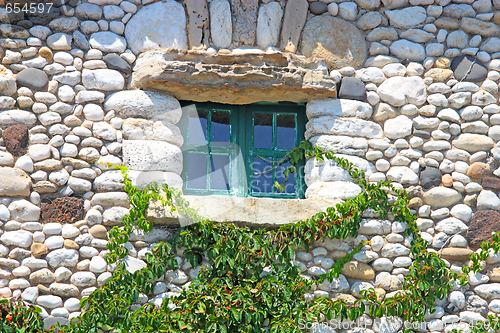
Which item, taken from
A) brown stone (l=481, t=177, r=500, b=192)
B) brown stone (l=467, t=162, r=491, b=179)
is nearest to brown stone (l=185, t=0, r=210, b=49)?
brown stone (l=467, t=162, r=491, b=179)

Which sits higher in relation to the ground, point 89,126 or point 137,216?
point 89,126

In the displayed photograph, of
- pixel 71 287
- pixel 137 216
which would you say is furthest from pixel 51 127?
pixel 71 287

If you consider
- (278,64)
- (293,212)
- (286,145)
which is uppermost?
(278,64)

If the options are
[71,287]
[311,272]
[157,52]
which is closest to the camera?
[71,287]

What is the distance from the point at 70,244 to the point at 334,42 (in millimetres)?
2603

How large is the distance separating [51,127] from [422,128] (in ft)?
9.59

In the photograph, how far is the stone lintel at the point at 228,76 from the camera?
381 centimetres

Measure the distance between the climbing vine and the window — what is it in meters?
0.41

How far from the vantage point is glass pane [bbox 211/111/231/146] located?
13.2ft

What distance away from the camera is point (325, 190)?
3803mm

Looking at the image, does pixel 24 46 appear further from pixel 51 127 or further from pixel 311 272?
pixel 311 272

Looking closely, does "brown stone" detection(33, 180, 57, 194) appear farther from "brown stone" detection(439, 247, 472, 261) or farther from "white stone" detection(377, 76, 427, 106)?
"brown stone" detection(439, 247, 472, 261)

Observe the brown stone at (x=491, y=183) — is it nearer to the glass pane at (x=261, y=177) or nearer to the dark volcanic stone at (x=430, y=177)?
the dark volcanic stone at (x=430, y=177)

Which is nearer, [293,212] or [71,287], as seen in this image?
[71,287]
